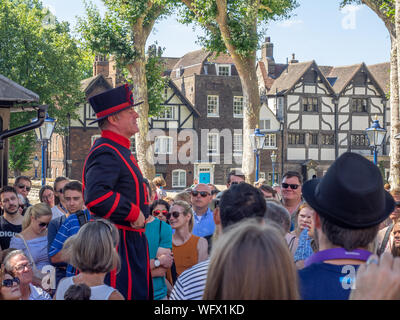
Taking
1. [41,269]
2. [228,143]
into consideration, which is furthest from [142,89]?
[228,143]

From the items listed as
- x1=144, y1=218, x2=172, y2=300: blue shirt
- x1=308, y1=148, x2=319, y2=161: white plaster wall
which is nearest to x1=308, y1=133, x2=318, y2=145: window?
x1=308, y1=148, x2=319, y2=161: white plaster wall

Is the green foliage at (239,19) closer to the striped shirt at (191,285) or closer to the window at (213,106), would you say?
the striped shirt at (191,285)

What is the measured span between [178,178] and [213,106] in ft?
20.6

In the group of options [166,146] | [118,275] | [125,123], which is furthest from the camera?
[166,146]

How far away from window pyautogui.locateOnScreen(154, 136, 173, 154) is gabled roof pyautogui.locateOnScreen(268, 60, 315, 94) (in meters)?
8.99

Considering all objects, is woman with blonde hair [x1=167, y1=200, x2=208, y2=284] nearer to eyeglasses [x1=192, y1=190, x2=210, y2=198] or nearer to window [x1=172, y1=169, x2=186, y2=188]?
eyeglasses [x1=192, y1=190, x2=210, y2=198]

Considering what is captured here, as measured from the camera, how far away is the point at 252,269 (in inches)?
80.9

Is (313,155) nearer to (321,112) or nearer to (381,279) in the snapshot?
(321,112)

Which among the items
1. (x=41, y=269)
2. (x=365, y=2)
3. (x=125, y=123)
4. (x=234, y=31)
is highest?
(x=365, y=2)

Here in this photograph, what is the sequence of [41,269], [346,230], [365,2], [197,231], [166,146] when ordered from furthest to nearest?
1. [166,146]
2. [365,2]
3. [197,231]
4. [41,269]
5. [346,230]

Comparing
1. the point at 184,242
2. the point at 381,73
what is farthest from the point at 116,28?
the point at 381,73

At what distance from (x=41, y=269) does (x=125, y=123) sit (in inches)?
95.7

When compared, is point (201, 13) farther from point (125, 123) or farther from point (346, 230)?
point (346, 230)

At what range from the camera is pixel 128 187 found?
167 inches
